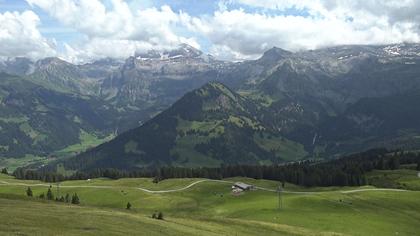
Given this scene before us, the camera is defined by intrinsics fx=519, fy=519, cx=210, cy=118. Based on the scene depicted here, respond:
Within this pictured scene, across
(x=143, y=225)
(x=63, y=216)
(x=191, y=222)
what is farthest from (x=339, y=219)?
(x=63, y=216)

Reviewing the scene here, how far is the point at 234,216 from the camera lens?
14800 cm

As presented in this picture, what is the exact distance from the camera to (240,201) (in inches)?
7219

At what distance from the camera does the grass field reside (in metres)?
71.1

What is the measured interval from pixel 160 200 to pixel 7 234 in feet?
461

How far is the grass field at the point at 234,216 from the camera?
233 ft

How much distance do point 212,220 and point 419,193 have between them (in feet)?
356

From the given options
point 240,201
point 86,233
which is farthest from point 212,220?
point 240,201

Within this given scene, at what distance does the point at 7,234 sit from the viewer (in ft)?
186

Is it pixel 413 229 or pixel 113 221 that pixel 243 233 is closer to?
pixel 113 221

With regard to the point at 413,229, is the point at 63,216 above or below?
above

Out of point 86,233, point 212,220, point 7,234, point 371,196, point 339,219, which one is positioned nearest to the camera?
point 7,234

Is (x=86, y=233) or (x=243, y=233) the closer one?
(x=86, y=233)

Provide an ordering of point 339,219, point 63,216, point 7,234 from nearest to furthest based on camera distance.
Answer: point 7,234 → point 63,216 → point 339,219

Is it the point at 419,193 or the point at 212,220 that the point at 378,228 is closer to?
the point at 212,220
